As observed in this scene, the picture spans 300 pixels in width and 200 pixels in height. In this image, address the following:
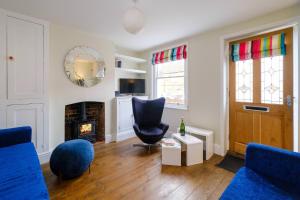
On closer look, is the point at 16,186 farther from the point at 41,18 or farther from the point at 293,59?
the point at 293,59

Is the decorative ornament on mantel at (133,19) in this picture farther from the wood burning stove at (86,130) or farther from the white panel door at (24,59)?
the wood burning stove at (86,130)

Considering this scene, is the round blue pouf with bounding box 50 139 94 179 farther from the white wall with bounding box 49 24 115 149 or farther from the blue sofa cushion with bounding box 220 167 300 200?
the blue sofa cushion with bounding box 220 167 300 200

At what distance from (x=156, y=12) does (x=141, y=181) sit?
2.47 meters

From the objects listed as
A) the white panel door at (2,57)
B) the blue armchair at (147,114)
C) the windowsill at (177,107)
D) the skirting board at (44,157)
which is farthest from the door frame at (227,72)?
the white panel door at (2,57)

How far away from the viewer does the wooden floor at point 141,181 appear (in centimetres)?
180

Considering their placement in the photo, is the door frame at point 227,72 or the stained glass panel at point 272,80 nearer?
the door frame at point 227,72

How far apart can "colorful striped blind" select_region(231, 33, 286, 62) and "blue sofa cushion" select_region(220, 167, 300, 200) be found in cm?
201

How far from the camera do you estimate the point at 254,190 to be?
1170mm

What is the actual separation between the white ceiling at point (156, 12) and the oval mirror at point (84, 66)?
0.46m

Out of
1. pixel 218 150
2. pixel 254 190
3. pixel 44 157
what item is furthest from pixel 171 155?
pixel 44 157

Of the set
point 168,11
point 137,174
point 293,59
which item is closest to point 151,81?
point 168,11

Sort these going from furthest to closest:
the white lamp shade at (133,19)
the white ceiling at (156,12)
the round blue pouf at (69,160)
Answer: the white ceiling at (156,12)
the round blue pouf at (69,160)
the white lamp shade at (133,19)

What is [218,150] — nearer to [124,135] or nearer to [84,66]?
[124,135]

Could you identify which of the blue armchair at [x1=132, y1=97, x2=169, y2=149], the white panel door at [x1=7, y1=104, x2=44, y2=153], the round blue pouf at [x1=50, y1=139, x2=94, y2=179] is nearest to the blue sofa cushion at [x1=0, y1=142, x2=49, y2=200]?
the round blue pouf at [x1=50, y1=139, x2=94, y2=179]
